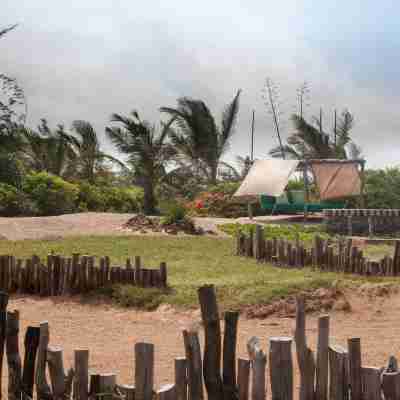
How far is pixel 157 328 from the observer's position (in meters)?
7.60

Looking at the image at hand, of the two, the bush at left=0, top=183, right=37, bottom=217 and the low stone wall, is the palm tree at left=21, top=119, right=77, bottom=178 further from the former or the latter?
the low stone wall

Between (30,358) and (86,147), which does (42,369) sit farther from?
(86,147)

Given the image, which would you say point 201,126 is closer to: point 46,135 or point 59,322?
point 46,135

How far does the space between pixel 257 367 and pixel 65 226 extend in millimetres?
14878

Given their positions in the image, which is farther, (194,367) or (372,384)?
(194,367)

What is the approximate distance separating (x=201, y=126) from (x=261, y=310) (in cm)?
2241

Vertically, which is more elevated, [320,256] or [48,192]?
[48,192]

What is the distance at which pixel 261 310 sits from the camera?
8031 millimetres

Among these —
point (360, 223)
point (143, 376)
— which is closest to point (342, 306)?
point (143, 376)

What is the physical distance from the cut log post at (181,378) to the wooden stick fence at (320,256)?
7091 millimetres

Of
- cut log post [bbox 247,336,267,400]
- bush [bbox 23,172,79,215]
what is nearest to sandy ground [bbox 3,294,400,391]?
cut log post [bbox 247,336,267,400]

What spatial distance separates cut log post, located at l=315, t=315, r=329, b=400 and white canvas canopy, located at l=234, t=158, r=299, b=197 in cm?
1863

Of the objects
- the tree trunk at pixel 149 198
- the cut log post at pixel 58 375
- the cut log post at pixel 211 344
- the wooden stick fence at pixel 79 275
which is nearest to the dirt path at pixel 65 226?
the tree trunk at pixel 149 198

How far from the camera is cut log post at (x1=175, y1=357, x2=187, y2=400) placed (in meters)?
3.95
